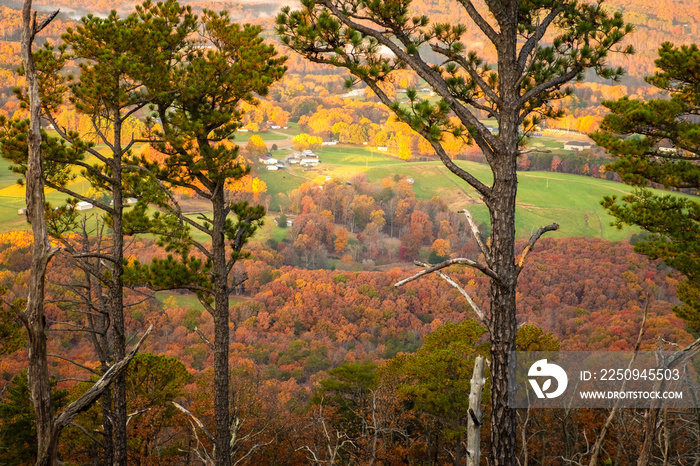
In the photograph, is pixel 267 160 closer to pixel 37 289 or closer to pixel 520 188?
pixel 520 188

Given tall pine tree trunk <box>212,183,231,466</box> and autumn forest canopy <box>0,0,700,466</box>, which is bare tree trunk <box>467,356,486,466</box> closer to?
autumn forest canopy <box>0,0,700,466</box>

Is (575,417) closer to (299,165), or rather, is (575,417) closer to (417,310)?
(417,310)

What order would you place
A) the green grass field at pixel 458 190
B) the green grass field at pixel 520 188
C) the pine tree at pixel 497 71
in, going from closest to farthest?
1. the pine tree at pixel 497 71
2. the green grass field at pixel 458 190
3. the green grass field at pixel 520 188

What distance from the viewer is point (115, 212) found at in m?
7.41

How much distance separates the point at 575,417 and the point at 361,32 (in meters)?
16.9

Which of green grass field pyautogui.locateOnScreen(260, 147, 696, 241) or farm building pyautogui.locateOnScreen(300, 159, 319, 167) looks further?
farm building pyautogui.locateOnScreen(300, 159, 319, 167)

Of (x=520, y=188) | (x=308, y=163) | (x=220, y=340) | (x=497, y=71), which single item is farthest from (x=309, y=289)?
(x=497, y=71)

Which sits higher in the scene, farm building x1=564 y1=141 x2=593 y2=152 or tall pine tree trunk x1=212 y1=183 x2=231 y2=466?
farm building x1=564 y1=141 x2=593 y2=152

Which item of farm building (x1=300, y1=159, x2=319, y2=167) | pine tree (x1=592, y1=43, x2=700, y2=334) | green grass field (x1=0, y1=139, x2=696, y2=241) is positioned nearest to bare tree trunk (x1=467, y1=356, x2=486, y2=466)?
pine tree (x1=592, y1=43, x2=700, y2=334)

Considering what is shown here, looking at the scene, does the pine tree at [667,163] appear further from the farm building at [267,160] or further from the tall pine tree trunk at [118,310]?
the farm building at [267,160]

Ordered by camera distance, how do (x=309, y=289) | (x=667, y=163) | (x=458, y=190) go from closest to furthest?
1. (x=667, y=163)
2. (x=309, y=289)
3. (x=458, y=190)

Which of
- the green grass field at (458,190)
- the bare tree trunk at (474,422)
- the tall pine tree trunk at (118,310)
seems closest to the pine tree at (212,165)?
the tall pine tree trunk at (118,310)

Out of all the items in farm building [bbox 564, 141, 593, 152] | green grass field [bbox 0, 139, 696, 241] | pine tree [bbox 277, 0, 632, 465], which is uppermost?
farm building [bbox 564, 141, 593, 152]

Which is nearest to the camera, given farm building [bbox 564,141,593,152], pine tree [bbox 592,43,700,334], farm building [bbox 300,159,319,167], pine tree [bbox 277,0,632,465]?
pine tree [bbox 277,0,632,465]
